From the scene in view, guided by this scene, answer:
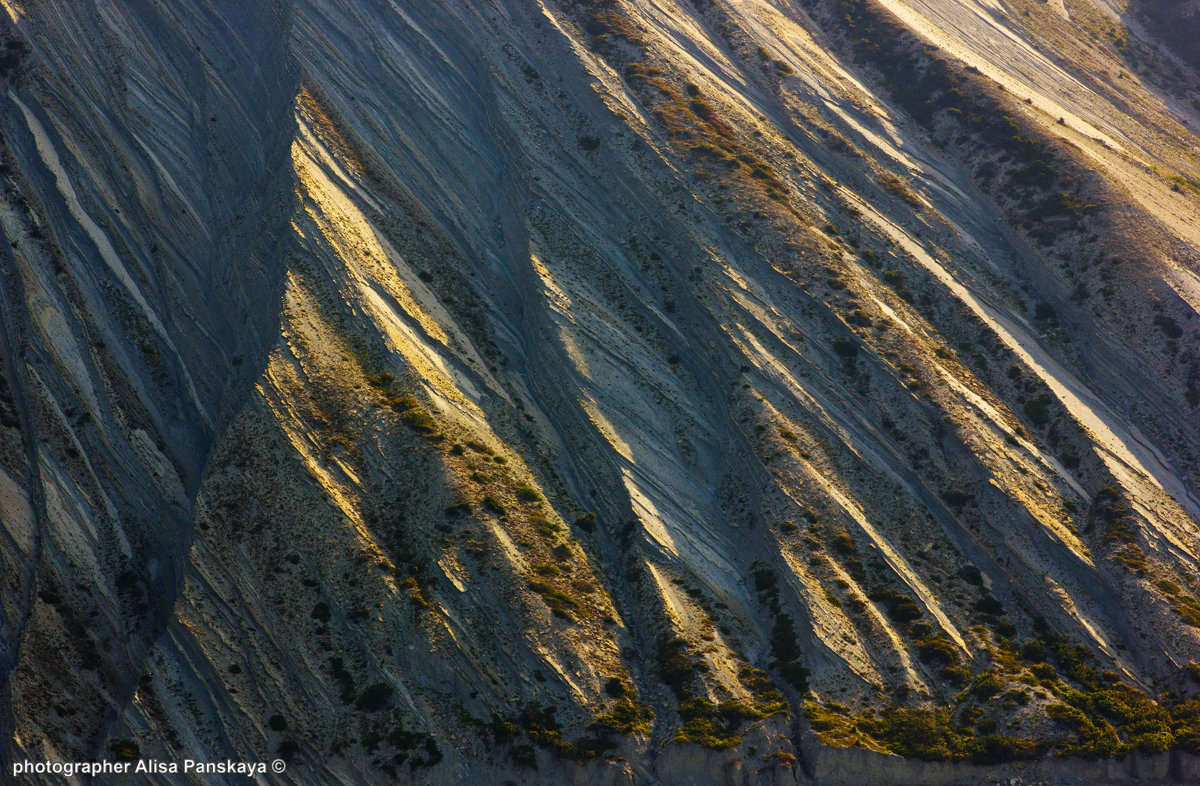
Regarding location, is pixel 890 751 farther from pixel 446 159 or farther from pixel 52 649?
pixel 446 159

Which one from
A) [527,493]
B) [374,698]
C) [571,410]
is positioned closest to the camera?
[374,698]

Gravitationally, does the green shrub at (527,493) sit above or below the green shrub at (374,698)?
above

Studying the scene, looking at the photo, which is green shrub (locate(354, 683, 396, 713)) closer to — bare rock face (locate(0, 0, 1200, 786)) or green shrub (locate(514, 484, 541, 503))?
bare rock face (locate(0, 0, 1200, 786))

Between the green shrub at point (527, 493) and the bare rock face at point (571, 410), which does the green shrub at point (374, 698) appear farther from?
the green shrub at point (527, 493)

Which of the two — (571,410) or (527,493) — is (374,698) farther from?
(571,410)

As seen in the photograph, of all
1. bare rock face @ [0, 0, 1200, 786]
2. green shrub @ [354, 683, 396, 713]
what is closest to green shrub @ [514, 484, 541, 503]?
bare rock face @ [0, 0, 1200, 786]

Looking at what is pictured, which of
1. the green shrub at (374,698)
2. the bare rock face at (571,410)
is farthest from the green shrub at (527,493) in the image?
the green shrub at (374,698)

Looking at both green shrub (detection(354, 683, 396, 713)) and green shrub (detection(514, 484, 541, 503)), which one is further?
green shrub (detection(514, 484, 541, 503))

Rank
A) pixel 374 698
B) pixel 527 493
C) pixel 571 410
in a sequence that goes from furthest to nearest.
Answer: pixel 571 410 < pixel 527 493 < pixel 374 698

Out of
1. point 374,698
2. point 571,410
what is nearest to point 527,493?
point 571,410
